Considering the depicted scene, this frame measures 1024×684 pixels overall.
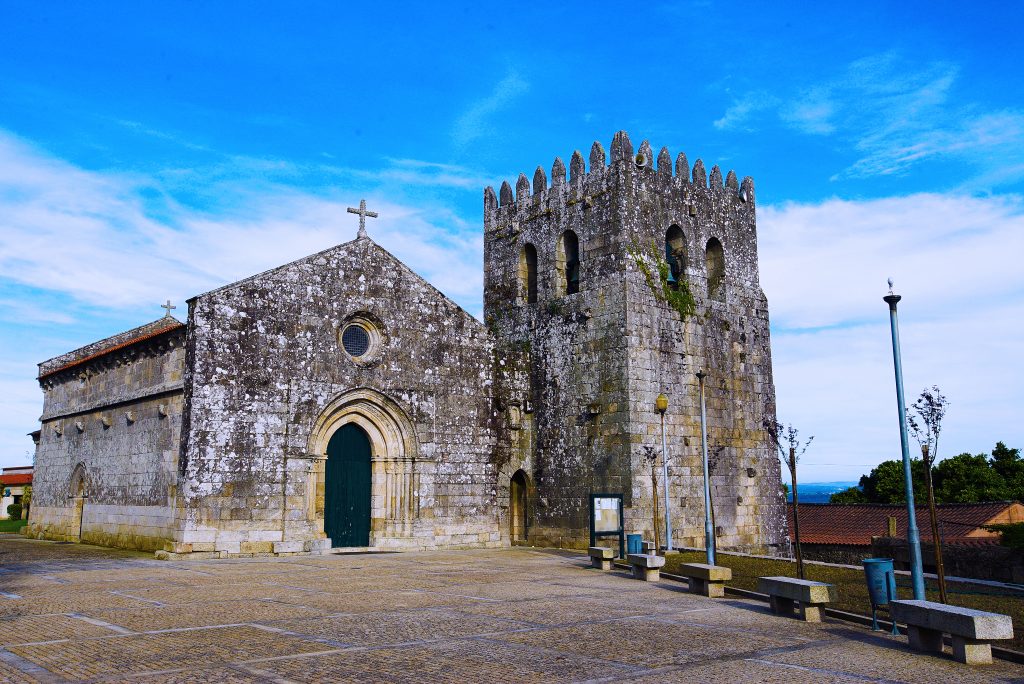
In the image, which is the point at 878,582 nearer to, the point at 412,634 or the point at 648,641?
the point at 648,641

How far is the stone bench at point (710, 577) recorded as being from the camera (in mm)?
12992

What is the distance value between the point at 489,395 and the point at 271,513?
7.43 m

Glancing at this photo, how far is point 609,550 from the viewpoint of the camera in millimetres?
17422

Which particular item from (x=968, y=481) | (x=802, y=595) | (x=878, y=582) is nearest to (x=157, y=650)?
(x=802, y=595)

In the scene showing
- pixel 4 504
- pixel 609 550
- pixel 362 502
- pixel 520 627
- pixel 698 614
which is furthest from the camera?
pixel 4 504

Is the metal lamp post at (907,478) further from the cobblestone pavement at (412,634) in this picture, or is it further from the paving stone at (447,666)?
the paving stone at (447,666)

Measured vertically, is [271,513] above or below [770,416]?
below

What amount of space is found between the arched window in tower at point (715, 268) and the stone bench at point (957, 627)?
17244mm

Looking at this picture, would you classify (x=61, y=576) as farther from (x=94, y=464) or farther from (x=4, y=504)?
(x=4, y=504)

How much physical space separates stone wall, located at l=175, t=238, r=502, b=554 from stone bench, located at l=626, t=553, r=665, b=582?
807cm

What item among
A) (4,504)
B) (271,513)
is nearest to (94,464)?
(271,513)

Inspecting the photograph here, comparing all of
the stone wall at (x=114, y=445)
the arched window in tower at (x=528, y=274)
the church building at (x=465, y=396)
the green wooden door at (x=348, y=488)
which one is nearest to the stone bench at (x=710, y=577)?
the church building at (x=465, y=396)

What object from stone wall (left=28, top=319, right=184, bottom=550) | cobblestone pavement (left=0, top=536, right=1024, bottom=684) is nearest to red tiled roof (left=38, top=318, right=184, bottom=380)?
stone wall (left=28, top=319, right=184, bottom=550)

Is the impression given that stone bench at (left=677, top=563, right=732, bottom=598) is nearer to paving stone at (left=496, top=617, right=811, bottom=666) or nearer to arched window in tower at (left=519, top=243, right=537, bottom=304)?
paving stone at (left=496, top=617, right=811, bottom=666)
